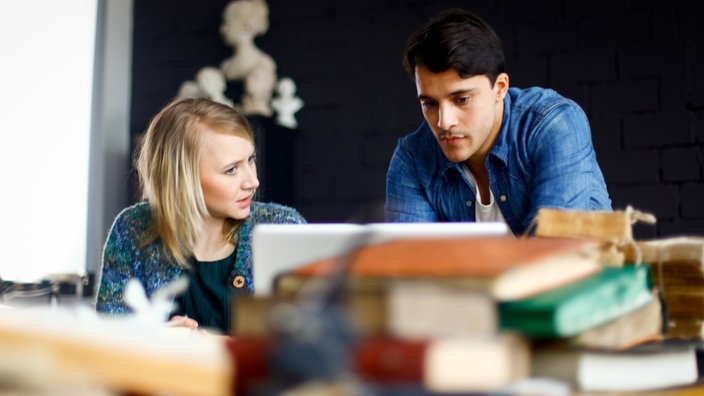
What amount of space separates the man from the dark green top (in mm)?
434

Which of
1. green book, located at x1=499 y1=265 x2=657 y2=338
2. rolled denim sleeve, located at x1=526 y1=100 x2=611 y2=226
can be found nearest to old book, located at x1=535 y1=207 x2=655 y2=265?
green book, located at x1=499 y1=265 x2=657 y2=338

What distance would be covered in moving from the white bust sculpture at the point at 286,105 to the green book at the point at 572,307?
2.85 metres

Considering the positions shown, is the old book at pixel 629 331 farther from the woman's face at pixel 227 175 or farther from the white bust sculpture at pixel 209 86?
the white bust sculpture at pixel 209 86

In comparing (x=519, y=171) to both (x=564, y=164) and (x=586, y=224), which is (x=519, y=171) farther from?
(x=586, y=224)

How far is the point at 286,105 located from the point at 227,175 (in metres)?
1.58

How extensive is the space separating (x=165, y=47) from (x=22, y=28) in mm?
636

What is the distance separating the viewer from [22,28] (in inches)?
135

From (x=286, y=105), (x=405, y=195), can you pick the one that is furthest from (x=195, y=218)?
(x=286, y=105)

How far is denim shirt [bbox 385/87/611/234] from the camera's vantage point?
67.1 inches

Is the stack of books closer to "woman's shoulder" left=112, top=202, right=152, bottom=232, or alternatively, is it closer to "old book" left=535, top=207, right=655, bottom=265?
"old book" left=535, top=207, right=655, bottom=265

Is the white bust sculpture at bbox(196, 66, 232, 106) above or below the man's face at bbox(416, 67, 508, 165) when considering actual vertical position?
above

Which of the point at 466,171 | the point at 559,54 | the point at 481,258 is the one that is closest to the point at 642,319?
the point at 481,258

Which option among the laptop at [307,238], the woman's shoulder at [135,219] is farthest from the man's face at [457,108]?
the laptop at [307,238]

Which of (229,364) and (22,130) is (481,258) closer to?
(229,364)
